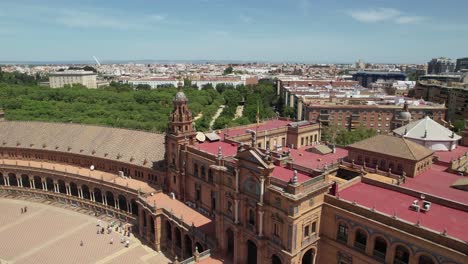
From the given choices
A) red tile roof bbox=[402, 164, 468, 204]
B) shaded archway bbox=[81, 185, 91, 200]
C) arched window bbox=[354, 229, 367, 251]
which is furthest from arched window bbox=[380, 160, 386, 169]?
shaded archway bbox=[81, 185, 91, 200]

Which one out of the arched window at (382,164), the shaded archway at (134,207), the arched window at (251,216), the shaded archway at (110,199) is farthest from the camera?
the shaded archway at (110,199)

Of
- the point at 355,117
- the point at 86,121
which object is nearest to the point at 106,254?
the point at 86,121

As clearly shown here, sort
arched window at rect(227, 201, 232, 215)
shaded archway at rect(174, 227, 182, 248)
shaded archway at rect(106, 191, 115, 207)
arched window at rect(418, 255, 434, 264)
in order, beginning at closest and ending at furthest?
arched window at rect(418, 255, 434, 264)
arched window at rect(227, 201, 232, 215)
shaded archway at rect(174, 227, 182, 248)
shaded archway at rect(106, 191, 115, 207)

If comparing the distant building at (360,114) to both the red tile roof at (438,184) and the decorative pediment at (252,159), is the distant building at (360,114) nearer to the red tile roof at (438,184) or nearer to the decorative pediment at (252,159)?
the red tile roof at (438,184)

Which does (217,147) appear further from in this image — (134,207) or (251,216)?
(134,207)

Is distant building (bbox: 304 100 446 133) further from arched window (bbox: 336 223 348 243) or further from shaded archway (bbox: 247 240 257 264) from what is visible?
arched window (bbox: 336 223 348 243)

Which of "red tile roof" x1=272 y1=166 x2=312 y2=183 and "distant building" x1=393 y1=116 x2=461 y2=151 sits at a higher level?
"distant building" x1=393 y1=116 x2=461 y2=151

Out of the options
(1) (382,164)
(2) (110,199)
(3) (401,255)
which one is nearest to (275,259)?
(3) (401,255)

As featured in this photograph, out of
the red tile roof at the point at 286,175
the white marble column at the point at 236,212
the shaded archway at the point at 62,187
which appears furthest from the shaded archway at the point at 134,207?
the red tile roof at the point at 286,175
